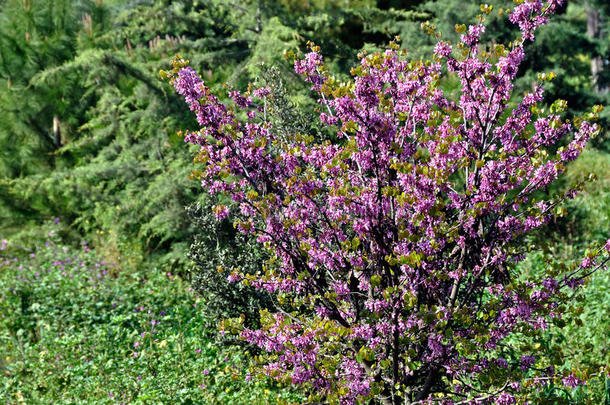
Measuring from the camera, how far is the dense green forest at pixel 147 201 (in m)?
5.59

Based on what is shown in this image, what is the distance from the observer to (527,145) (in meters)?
3.71

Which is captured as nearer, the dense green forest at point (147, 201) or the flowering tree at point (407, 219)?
the flowering tree at point (407, 219)

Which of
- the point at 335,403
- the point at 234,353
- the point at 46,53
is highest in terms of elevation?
the point at 46,53

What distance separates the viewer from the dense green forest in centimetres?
559

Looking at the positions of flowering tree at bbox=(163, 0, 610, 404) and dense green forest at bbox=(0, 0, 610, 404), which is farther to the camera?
dense green forest at bbox=(0, 0, 610, 404)

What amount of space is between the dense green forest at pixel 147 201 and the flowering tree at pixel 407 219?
1.31ft

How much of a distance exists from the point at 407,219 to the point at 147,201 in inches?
235

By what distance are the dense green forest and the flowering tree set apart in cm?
40

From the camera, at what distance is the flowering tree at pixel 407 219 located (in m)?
3.22

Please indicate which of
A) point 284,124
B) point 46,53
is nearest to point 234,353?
point 284,124

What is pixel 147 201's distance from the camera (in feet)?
29.0

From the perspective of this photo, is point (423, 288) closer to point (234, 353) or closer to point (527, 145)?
point (527, 145)

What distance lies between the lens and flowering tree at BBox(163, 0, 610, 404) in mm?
3219

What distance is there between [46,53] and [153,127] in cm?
349
